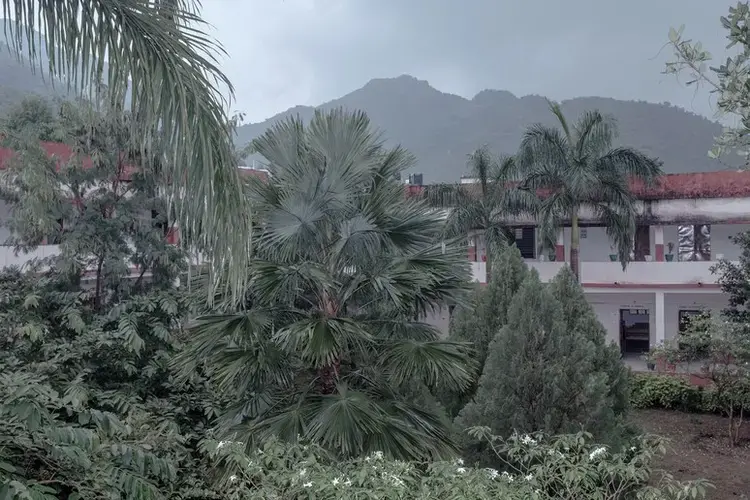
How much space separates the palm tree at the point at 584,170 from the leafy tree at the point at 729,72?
11.8 meters

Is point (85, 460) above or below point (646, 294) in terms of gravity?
above

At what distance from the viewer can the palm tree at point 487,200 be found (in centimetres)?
1491

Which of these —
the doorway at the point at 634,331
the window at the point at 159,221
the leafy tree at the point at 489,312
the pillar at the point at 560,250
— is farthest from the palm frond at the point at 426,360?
the doorway at the point at 634,331

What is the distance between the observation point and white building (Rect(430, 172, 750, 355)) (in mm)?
15664

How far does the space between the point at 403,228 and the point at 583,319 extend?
8.77 ft

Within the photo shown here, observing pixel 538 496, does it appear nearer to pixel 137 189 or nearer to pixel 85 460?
pixel 85 460

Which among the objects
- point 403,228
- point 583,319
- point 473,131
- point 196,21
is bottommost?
point 583,319

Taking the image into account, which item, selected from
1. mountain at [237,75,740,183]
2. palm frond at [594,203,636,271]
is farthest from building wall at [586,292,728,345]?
mountain at [237,75,740,183]

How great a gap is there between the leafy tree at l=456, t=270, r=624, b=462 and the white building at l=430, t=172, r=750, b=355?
9509mm

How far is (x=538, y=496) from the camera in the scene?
11.0 feet

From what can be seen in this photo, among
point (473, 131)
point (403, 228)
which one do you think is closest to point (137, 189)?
point (403, 228)

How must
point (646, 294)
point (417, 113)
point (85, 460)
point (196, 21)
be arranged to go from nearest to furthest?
point (85, 460), point (196, 21), point (646, 294), point (417, 113)

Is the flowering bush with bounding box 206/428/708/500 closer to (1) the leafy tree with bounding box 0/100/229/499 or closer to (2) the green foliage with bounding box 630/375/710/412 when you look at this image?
(1) the leafy tree with bounding box 0/100/229/499

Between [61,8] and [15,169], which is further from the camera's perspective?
[15,169]
